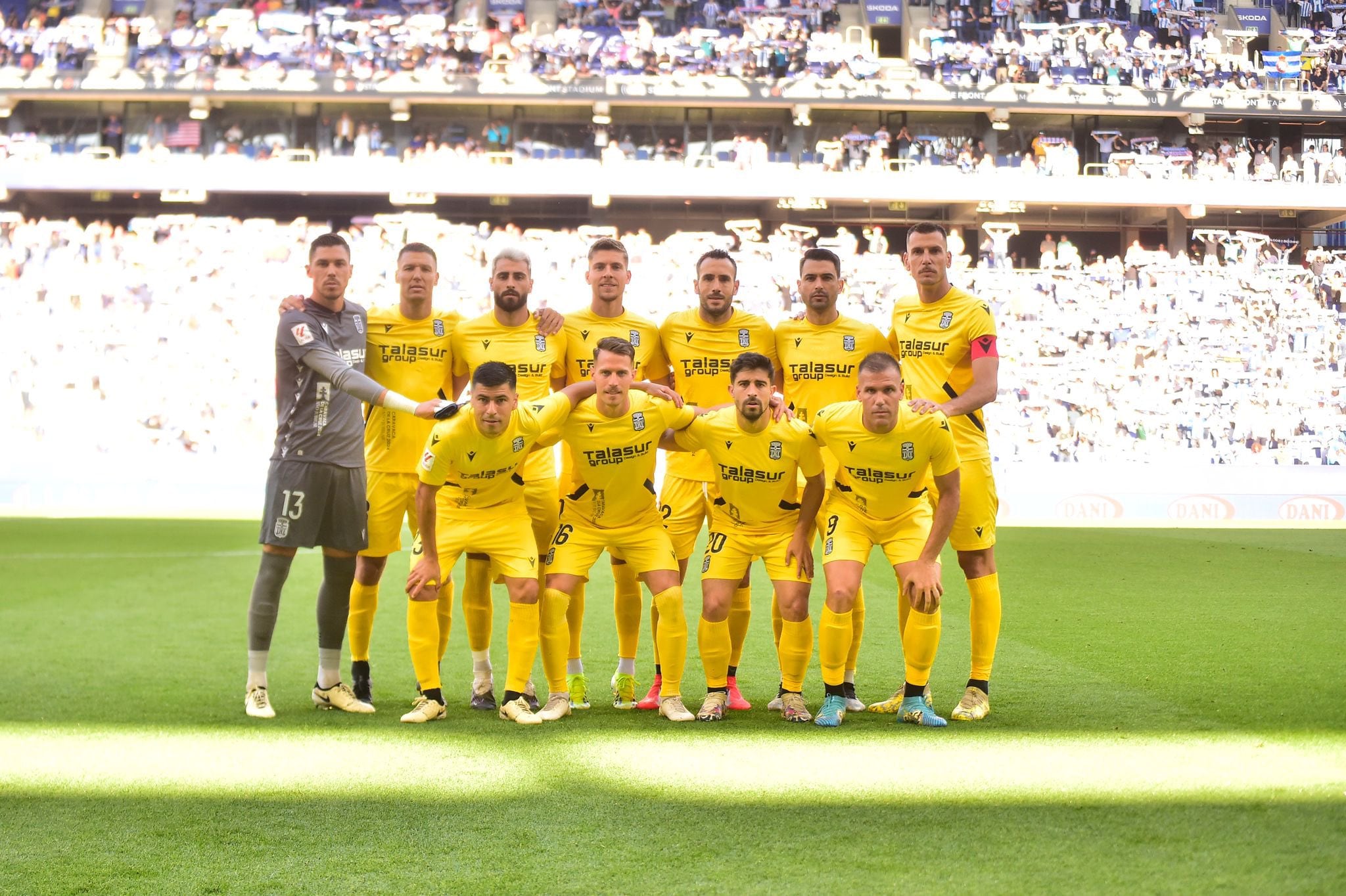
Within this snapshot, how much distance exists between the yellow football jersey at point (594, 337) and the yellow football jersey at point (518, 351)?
14 centimetres

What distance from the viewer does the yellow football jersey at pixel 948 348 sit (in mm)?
5500

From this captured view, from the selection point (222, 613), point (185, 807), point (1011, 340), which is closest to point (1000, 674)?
point (185, 807)

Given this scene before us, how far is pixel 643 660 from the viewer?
6914mm

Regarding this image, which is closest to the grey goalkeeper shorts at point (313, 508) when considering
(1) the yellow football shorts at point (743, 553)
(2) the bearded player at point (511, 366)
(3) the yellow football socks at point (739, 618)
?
(2) the bearded player at point (511, 366)

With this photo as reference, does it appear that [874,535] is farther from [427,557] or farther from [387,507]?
[387,507]

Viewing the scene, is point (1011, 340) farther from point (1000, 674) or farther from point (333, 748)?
point (333, 748)

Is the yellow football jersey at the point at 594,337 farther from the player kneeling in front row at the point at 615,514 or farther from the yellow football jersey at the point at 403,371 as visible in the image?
the yellow football jersey at the point at 403,371

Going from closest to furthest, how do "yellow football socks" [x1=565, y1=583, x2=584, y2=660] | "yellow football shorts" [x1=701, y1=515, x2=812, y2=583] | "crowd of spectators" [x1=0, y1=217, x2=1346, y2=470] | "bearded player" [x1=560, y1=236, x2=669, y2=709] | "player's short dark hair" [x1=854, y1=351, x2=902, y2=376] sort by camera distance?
"player's short dark hair" [x1=854, y1=351, x2=902, y2=376] → "yellow football shorts" [x1=701, y1=515, x2=812, y2=583] → "bearded player" [x1=560, y1=236, x2=669, y2=709] → "yellow football socks" [x1=565, y1=583, x2=584, y2=660] → "crowd of spectators" [x1=0, y1=217, x2=1346, y2=470]

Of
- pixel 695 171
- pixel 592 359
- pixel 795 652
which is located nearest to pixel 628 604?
pixel 795 652

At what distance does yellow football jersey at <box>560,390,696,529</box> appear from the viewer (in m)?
5.40

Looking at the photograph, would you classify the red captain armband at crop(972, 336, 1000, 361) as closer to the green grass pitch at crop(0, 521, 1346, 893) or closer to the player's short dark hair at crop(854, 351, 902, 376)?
the player's short dark hair at crop(854, 351, 902, 376)

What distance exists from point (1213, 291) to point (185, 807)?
23.2 meters

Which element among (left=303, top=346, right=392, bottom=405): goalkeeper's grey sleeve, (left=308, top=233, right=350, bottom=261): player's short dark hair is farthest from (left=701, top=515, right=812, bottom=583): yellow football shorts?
(left=308, top=233, right=350, bottom=261): player's short dark hair

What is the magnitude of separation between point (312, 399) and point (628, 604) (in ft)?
5.53
